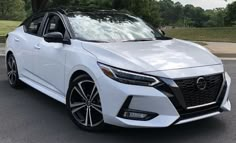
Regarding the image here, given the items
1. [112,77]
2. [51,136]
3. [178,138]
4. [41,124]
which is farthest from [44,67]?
[178,138]

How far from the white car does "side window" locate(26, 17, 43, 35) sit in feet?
0.77

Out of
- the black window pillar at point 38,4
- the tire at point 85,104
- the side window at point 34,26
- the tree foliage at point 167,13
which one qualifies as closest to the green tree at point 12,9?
the tree foliage at point 167,13

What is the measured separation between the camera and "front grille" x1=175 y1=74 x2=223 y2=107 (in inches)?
167

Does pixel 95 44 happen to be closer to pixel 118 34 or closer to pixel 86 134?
pixel 118 34

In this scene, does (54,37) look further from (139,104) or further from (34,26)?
(139,104)

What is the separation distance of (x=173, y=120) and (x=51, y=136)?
1490 millimetres

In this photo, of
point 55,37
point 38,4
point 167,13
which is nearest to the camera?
point 55,37

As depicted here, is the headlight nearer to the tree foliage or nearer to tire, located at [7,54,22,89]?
tire, located at [7,54,22,89]

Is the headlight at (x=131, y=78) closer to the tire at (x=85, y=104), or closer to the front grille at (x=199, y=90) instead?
the front grille at (x=199, y=90)

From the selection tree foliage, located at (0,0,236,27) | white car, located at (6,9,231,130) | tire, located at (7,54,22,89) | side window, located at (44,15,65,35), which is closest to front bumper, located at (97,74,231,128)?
white car, located at (6,9,231,130)

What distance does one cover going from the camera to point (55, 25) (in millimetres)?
5879

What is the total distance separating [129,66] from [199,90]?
823 mm

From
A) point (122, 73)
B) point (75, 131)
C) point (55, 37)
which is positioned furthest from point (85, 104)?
point (55, 37)

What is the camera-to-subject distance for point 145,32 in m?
5.88
